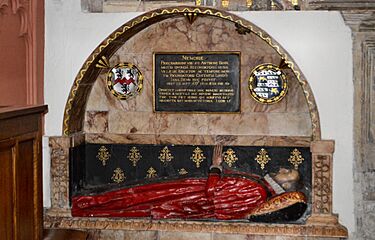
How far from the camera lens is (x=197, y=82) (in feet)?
23.2

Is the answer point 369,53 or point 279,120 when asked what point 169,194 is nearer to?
point 279,120

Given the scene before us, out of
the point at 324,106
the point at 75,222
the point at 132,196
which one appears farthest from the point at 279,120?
the point at 75,222

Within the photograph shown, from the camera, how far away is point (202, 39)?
7.02 meters

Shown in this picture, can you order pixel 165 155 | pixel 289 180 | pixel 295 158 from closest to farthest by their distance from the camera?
pixel 289 180 → pixel 295 158 → pixel 165 155

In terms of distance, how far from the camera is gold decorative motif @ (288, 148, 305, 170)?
6871mm

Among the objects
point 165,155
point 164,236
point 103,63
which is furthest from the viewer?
point 165,155

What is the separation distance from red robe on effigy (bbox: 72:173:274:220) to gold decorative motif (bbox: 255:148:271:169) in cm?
30

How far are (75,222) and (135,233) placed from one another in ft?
1.76

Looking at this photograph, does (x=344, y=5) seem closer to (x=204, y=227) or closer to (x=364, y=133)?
(x=364, y=133)

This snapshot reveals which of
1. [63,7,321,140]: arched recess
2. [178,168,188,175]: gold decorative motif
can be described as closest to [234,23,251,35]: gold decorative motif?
[63,7,321,140]: arched recess

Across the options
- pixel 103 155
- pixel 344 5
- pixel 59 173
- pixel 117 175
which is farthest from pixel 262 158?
pixel 59 173

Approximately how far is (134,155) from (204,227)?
3.88 ft

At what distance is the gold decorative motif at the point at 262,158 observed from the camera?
22.8 ft

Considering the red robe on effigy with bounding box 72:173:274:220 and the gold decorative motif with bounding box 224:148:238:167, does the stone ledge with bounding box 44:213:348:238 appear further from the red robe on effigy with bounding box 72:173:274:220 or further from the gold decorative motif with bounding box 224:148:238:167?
the gold decorative motif with bounding box 224:148:238:167
